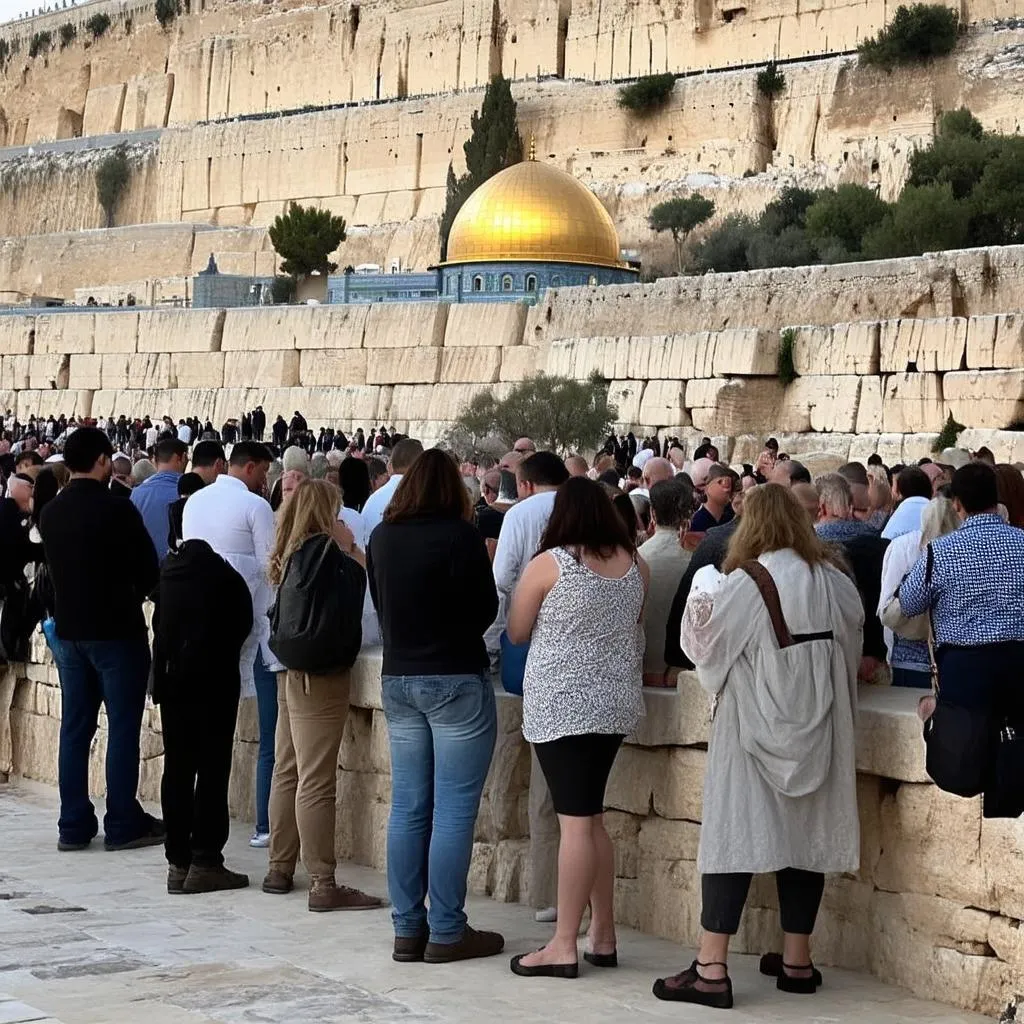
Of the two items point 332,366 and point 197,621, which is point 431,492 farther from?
point 332,366

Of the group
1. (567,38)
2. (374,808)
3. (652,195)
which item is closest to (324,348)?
(652,195)

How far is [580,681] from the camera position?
499cm

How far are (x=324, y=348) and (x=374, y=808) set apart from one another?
29.1 meters

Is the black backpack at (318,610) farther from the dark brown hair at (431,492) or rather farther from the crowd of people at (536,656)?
the dark brown hair at (431,492)

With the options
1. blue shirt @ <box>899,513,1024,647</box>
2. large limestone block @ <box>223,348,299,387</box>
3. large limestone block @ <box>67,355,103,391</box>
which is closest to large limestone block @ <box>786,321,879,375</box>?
large limestone block @ <box>223,348,299,387</box>

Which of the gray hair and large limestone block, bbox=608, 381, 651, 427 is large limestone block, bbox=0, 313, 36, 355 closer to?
large limestone block, bbox=608, 381, 651, 427

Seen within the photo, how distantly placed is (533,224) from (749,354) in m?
12.1

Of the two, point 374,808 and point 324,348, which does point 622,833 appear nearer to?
point 374,808

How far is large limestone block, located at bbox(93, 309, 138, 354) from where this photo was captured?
131 feet

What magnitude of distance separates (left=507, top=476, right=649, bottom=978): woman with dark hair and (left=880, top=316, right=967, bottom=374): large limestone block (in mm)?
18572

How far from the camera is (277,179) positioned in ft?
179

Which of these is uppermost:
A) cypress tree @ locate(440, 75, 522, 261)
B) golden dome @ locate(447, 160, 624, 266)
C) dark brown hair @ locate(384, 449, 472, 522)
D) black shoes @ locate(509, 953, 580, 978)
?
cypress tree @ locate(440, 75, 522, 261)

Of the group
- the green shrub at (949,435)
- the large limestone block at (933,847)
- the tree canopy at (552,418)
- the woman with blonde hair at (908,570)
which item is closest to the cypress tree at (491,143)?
the tree canopy at (552,418)

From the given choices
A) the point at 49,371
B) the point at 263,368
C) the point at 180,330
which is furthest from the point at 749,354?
the point at 49,371
